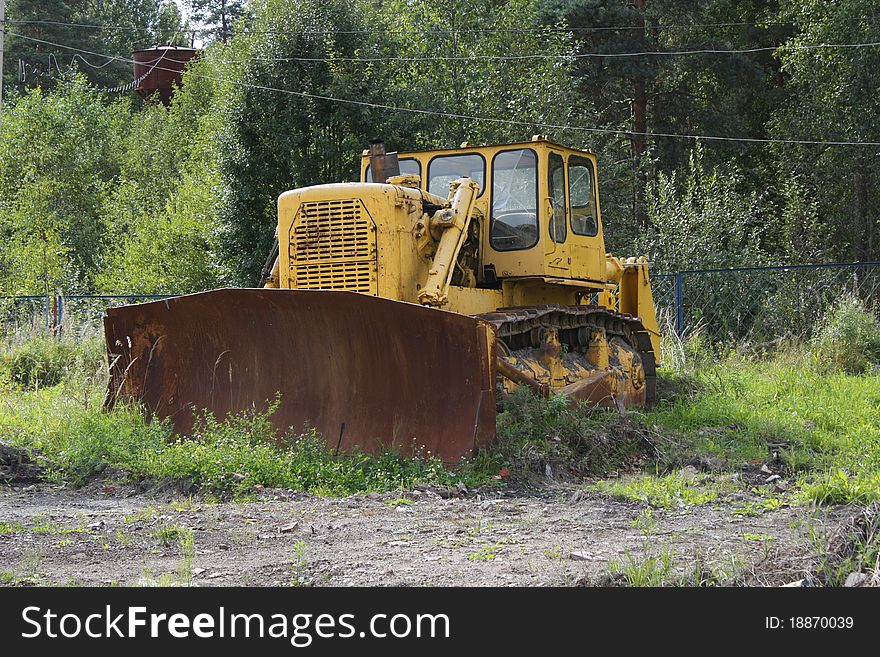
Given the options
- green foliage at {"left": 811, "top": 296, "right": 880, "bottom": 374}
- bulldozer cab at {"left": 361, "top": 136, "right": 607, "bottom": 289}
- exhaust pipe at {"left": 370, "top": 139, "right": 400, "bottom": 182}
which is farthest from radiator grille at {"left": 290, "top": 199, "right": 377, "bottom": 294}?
green foliage at {"left": 811, "top": 296, "right": 880, "bottom": 374}

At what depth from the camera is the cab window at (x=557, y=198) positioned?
33.7 feet

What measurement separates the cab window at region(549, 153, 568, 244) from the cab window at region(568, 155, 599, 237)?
0.49 ft

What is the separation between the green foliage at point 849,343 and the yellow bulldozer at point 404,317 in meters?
5.02

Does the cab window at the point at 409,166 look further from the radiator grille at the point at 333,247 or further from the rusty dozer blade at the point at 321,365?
the rusty dozer blade at the point at 321,365

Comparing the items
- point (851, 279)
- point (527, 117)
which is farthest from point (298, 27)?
point (851, 279)

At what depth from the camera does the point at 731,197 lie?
21.9 m

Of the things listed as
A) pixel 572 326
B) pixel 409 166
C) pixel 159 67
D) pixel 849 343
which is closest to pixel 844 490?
pixel 572 326

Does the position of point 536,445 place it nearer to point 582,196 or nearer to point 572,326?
point 572,326

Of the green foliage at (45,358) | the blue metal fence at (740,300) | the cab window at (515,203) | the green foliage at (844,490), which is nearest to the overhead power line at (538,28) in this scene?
the blue metal fence at (740,300)

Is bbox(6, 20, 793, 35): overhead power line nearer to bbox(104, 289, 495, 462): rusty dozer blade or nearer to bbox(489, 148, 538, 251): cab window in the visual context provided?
bbox(489, 148, 538, 251): cab window

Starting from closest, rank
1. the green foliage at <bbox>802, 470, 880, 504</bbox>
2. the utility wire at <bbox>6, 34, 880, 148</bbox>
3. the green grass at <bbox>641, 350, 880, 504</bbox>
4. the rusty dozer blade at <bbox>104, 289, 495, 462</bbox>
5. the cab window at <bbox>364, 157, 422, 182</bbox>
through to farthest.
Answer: the green foliage at <bbox>802, 470, 880, 504</bbox>, the green grass at <bbox>641, 350, 880, 504</bbox>, the rusty dozer blade at <bbox>104, 289, 495, 462</bbox>, the cab window at <bbox>364, 157, 422, 182</bbox>, the utility wire at <bbox>6, 34, 880, 148</bbox>

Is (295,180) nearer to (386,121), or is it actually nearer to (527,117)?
(386,121)

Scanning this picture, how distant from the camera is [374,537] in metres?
5.82

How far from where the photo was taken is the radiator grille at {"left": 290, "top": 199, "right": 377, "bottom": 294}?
8719mm
